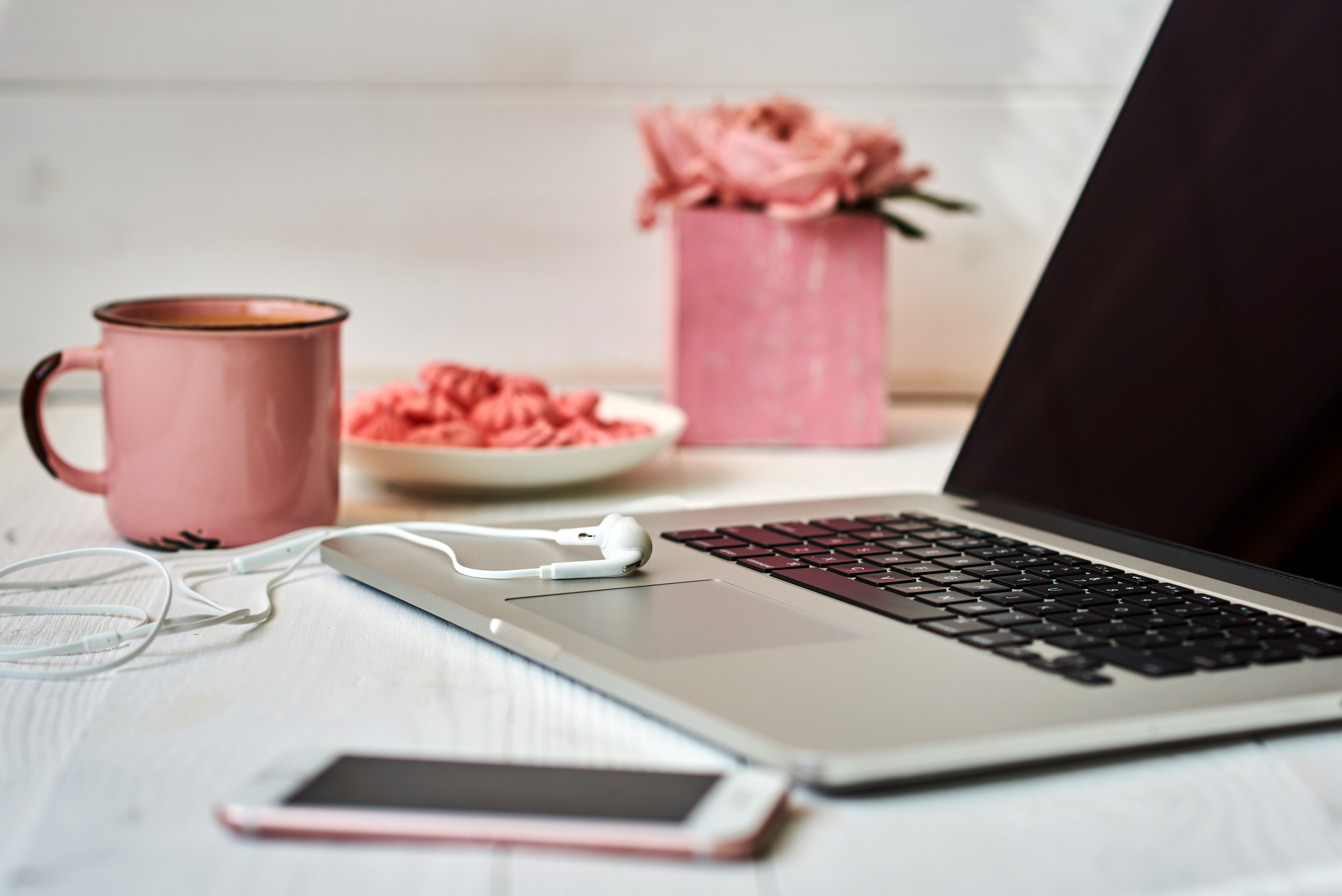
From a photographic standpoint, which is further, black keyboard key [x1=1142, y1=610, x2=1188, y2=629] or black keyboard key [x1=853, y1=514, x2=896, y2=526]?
black keyboard key [x1=853, y1=514, x2=896, y2=526]

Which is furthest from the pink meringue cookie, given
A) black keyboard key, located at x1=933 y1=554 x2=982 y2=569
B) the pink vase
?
black keyboard key, located at x1=933 y1=554 x2=982 y2=569

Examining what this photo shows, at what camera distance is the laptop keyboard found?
0.38 meters

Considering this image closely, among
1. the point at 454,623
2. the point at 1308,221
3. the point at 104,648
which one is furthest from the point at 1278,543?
the point at 104,648

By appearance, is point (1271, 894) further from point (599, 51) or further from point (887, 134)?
point (599, 51)

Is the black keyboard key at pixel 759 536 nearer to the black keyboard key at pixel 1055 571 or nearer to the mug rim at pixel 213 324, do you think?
the black keyboard key at pixel 1055 571

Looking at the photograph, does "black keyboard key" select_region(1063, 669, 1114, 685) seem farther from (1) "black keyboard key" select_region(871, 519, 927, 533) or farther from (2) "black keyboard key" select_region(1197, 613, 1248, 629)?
(1) "black keyboard key" select_region(871, 519, 927, 533)

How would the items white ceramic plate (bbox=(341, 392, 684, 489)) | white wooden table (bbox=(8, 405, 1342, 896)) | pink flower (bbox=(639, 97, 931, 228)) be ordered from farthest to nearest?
pink flower (bbox=(639, 97, 931, 228)), white ceramic plate (bbox=(341, 392, 684, 489)), white wooden table (bbox=(8, 405, 1342, 896))

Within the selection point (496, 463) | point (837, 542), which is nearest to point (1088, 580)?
point (837, 542)

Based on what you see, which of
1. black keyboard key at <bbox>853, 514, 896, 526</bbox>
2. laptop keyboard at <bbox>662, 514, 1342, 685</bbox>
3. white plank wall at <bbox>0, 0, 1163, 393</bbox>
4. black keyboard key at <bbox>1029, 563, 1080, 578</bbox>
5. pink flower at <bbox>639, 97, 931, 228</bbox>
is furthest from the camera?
white plank wall at <bbox>0, 0, 1163, 393</bbox>

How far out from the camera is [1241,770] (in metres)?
0.34

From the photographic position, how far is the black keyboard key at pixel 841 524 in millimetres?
573

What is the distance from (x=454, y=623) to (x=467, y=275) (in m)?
0.78

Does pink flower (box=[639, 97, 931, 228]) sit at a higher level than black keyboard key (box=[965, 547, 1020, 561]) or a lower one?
higher

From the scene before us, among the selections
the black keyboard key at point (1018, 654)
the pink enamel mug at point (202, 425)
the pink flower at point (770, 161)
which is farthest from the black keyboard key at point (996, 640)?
the pink flower at point (770, 161)
